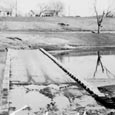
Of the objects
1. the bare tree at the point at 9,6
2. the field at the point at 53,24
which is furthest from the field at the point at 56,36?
the bare tree at the point at 9,6

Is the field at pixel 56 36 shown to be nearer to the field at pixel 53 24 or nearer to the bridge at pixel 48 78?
the field at pixel 53 24

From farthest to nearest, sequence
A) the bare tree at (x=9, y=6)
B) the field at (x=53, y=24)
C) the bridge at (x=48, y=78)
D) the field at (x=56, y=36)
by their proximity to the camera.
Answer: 1. the bare tree at (x=9, y=6)
2. the field at (x=53, y=24)
3. the field at (x=56, y=36)
4. the bridge at (x=48, y=78)

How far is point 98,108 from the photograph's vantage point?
29.1ft

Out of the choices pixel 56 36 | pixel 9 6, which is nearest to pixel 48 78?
pixel 56 36

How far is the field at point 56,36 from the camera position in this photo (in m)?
34.3

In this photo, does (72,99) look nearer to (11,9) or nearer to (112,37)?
(112,37)

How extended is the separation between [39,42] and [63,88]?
84.2 ft

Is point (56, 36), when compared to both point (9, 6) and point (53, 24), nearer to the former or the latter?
point (53, 24)

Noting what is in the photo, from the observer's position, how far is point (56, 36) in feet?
136

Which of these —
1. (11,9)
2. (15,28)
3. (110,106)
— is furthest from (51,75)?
(11,9)

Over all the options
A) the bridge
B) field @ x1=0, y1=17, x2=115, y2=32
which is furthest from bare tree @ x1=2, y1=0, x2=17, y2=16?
the bridge

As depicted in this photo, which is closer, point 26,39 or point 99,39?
point 26,39

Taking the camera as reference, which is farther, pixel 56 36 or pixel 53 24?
pixel 53 24

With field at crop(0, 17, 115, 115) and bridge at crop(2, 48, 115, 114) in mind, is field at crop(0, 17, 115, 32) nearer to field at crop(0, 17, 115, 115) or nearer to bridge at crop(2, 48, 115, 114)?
field at crop(0, 17, 115, 115)
